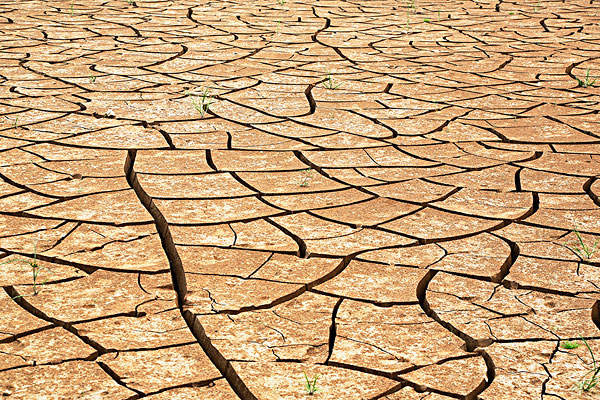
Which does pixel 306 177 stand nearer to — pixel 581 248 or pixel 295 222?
pixel 295 222

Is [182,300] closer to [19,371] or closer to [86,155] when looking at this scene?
[19,371]

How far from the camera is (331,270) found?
115 inches

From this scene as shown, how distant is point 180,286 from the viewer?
9.13 ft

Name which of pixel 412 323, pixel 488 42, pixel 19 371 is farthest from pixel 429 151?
pixel 488 42

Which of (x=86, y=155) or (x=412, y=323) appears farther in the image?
(x=86, y=155)

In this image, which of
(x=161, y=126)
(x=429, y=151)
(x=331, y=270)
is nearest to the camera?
(x=331, y=270)

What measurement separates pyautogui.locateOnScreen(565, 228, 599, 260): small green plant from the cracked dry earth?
0.06ft

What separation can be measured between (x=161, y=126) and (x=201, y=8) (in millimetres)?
4065

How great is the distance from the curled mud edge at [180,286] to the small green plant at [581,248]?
4.58 feet

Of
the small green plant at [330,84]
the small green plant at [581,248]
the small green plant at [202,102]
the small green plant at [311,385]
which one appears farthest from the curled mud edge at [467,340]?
the small green plant at [330,84]

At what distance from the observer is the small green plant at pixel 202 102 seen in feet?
15.7

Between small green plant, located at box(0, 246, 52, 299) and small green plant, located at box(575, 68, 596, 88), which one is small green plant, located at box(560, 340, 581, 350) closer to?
small green plant, located at box(0, 246, 52, 299)

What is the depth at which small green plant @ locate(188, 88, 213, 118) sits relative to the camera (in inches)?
189

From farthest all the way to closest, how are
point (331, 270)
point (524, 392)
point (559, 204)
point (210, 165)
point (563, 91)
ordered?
point (563, 91) < point (210, 165) < point (559, 204) < point (331, 270) < point (524, 392)
